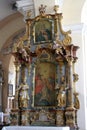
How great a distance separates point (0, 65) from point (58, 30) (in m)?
5.03

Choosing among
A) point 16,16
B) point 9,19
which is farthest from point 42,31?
point 9,19

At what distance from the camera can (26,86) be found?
577 cm

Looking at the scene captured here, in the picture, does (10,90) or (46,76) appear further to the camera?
(10,90)

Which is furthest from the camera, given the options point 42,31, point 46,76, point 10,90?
point 10,90

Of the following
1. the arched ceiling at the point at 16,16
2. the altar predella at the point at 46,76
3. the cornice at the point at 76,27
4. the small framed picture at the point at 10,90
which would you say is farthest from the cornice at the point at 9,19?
the altar predella at the point at 46,76

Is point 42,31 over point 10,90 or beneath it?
over

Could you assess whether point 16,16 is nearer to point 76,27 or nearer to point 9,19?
point 9,19

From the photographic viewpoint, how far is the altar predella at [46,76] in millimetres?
5461

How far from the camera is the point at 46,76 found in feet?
19.1

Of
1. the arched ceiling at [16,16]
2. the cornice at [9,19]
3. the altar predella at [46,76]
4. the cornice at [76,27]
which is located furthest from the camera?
the cornice at [9,19]

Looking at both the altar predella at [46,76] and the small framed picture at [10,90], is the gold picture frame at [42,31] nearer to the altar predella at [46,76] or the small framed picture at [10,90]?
the altar predella at [46,76]

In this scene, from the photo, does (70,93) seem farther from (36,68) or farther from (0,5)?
(0,5)

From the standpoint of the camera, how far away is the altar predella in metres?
5.46

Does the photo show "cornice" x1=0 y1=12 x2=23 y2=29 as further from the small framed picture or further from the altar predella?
the altar predella
